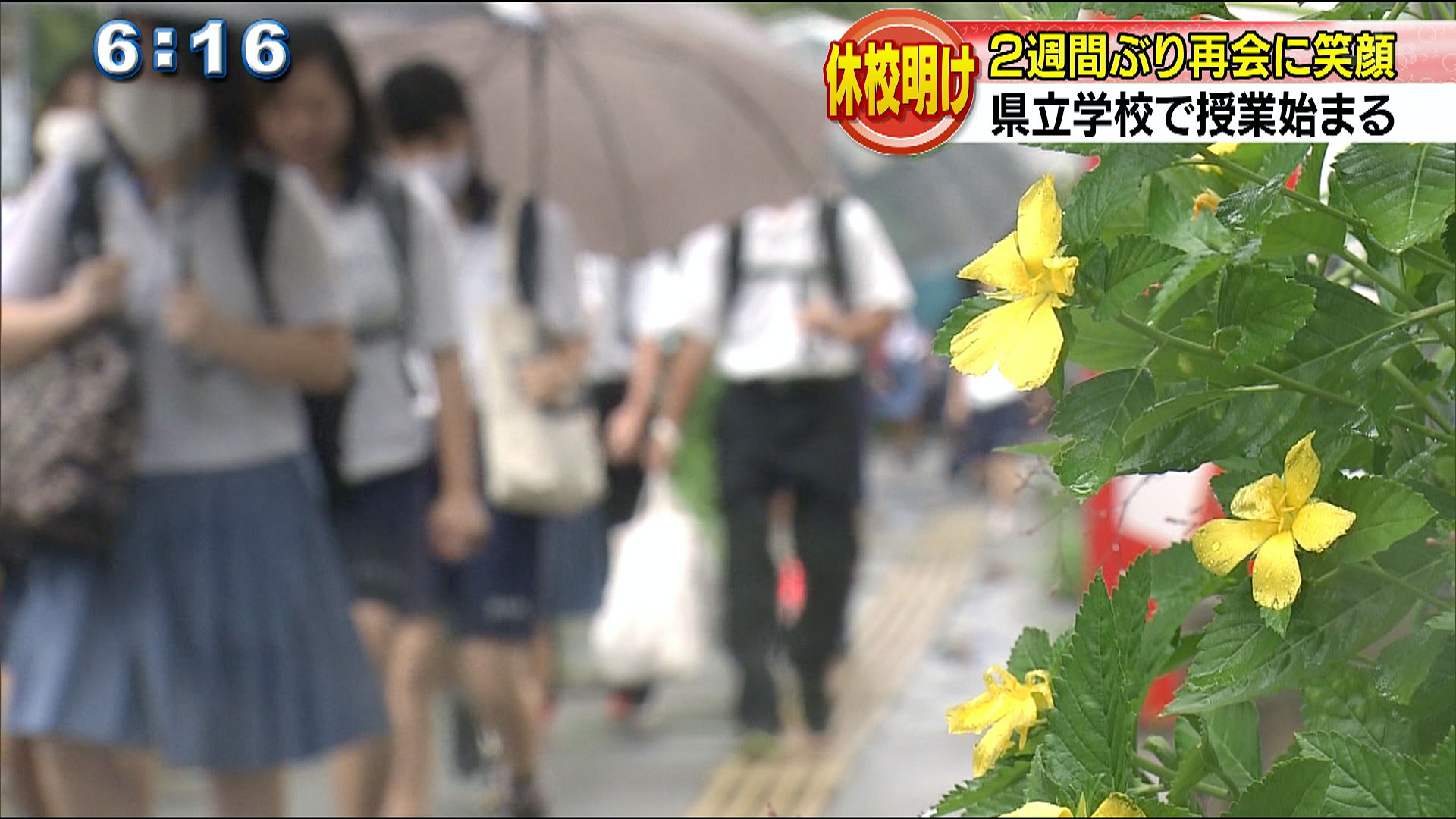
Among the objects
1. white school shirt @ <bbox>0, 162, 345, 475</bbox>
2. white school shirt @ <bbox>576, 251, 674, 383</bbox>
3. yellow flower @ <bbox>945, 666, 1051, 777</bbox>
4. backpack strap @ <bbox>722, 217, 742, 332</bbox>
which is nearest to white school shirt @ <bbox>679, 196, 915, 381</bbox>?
backpack strap @ <bbox>722, 217, 742, 332</bbox>

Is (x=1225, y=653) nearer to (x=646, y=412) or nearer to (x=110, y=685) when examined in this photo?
(x=110, y=685)

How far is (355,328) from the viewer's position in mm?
3414

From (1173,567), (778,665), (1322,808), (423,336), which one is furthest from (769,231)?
(1322,808)

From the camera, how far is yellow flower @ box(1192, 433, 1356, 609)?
1098 mm

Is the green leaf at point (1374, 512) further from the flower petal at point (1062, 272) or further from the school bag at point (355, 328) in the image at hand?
the school bag at point (355, 328)

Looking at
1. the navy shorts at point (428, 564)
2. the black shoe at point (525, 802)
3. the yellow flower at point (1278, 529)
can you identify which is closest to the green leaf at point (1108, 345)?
the yellow flower at point (1278, 529)

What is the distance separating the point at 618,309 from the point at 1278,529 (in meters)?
5.05

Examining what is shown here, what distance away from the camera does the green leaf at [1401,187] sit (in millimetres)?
1144

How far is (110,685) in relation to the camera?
2.78 meters

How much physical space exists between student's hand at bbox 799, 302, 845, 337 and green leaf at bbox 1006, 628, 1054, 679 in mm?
3596

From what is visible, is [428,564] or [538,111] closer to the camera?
[428,564]

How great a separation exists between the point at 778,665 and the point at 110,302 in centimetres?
322

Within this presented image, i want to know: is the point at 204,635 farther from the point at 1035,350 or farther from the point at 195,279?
the point at 1035,350

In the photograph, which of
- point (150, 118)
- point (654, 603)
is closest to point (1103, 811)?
point (150, 118)
